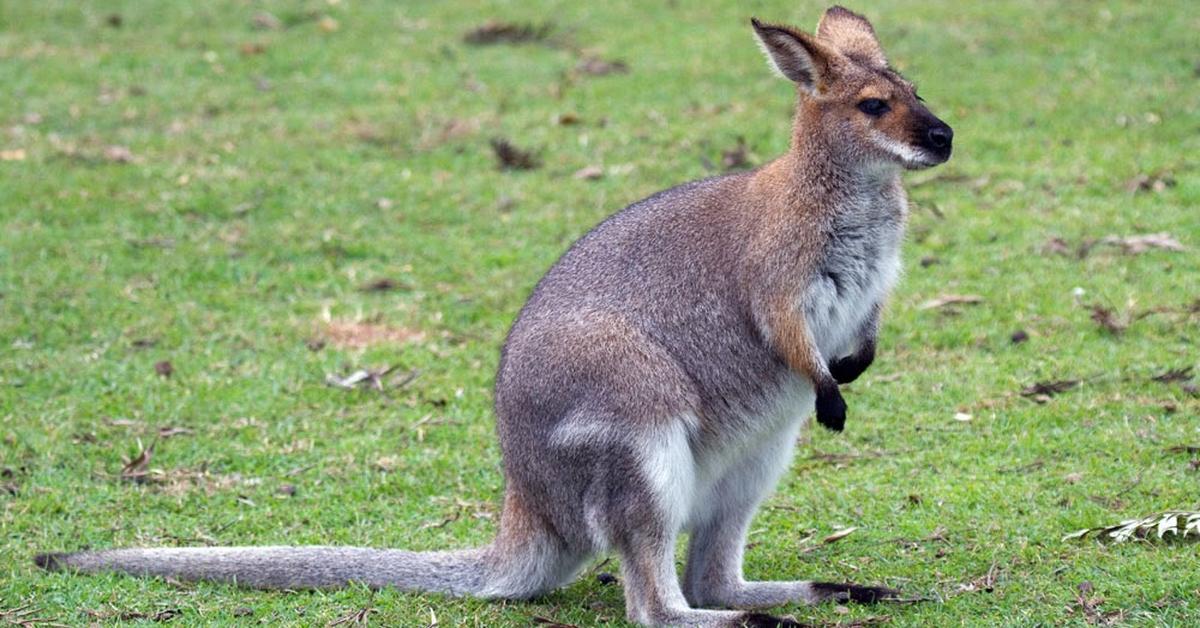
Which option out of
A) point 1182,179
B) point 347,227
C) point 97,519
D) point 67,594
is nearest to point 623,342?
point 67,594

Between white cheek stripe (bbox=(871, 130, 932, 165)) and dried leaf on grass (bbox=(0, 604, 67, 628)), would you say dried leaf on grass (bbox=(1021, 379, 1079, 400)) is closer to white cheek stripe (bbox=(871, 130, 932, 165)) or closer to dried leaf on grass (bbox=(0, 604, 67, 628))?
white cheek stripe (bbox=(871, 130, 932, 165))

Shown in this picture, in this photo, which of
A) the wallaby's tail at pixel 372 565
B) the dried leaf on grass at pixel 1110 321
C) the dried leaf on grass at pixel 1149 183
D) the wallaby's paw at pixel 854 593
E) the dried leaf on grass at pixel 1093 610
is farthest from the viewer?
the dried leaf on grass at pixel 1149 183

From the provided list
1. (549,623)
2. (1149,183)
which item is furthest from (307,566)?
(1149,183)

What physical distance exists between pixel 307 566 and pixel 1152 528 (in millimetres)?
2473

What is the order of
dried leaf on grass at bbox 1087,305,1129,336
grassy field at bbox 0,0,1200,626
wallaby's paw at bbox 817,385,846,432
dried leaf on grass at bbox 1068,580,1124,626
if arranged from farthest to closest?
1. dried leaf on grass at bbox 1087,305,1129,336
2. grassy field at bbox 0,0,1200,626
3. wallaby's paw at bbox 817,385,846,432
4. dried leaf on grass at bbox 1068,580,1124,626

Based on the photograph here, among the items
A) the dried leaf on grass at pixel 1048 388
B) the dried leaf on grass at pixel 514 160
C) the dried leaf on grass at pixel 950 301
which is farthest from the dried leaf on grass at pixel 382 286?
the dried leaf on grass at pixel 1048 388

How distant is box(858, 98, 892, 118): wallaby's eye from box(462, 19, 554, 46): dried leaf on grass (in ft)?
25.1

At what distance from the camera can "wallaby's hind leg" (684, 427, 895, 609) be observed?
4559 millimetres

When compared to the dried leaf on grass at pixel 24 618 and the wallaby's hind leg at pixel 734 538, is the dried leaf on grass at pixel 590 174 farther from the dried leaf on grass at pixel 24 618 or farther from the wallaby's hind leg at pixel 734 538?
the dried leaf on grass at pixel 24 618

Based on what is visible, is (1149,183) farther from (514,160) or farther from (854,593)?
(854,593)

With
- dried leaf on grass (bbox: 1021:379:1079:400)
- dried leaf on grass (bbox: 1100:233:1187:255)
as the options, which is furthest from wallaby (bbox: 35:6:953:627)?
dried leaf on grass (bbox: 1100:233:1187:255)

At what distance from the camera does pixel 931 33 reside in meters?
10.9

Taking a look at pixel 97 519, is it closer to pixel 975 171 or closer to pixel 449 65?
pixel 975 171

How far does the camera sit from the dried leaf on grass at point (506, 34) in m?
11.8
